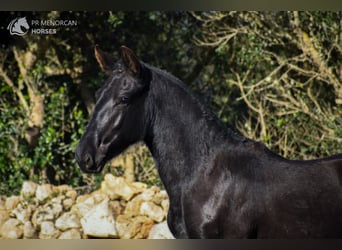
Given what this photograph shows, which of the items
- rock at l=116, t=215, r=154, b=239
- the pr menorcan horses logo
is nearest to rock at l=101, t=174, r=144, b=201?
rock at l=116, t=215, r=154, b=239

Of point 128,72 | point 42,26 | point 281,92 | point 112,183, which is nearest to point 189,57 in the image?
point 281,92

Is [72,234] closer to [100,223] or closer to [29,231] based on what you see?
[100,223]

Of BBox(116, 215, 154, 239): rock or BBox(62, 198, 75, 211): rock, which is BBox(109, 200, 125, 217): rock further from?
BBox(62, 198, 75, 211): rock

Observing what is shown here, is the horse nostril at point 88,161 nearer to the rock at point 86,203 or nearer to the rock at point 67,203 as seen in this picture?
the rock at point 86,203

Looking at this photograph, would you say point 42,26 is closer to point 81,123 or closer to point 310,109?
point 81,123

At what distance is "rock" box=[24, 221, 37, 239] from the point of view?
7318 mm

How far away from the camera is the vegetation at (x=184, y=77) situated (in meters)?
8.57

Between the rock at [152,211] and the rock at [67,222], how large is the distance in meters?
0.85

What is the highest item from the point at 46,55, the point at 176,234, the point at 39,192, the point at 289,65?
the point at 46,55

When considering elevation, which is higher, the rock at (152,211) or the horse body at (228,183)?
the horse body at (228,183)

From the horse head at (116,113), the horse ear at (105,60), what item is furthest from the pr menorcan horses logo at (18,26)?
the horse head at (116,113)

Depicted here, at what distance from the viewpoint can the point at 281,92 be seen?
8789mm

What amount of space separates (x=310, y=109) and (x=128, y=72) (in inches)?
205

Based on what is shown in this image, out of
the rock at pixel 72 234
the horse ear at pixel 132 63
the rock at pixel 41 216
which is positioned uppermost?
the horse ear at pixel 132 63
